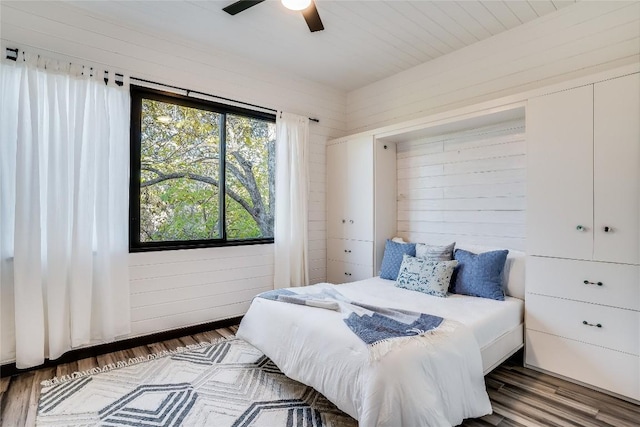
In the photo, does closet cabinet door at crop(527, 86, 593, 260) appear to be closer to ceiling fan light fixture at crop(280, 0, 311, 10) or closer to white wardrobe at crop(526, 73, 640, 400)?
white wardrobe at crop(526, 73, 640, 400)

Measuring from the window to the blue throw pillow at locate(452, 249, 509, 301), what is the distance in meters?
2.03

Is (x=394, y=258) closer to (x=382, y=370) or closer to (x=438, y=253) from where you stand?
(x=438, y=253)

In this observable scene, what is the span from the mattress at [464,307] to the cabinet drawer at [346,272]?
2.49 ft

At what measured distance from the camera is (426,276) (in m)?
2.79

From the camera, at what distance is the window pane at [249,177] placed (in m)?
3.50

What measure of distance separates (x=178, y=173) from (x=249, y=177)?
2.48ft

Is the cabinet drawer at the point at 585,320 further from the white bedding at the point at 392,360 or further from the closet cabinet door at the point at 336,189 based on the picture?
the closet cabinet door at the point at 336,189

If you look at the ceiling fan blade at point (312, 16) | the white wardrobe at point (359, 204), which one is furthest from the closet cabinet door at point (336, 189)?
the ceiling fan blade at point (312, 16)

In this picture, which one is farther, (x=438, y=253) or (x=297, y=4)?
(x=438, y=253)

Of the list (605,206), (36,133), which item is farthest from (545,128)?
(36,133)

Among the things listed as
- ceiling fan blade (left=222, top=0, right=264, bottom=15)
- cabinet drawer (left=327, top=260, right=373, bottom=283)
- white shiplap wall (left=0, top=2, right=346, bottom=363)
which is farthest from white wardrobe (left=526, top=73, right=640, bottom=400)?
white shiplap wall (left=0, top=2, right=346, bottom=363)

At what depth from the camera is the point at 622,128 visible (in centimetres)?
206

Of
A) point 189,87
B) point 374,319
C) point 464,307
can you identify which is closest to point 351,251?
point 464,307

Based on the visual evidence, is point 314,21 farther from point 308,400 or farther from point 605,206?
point 308,400
